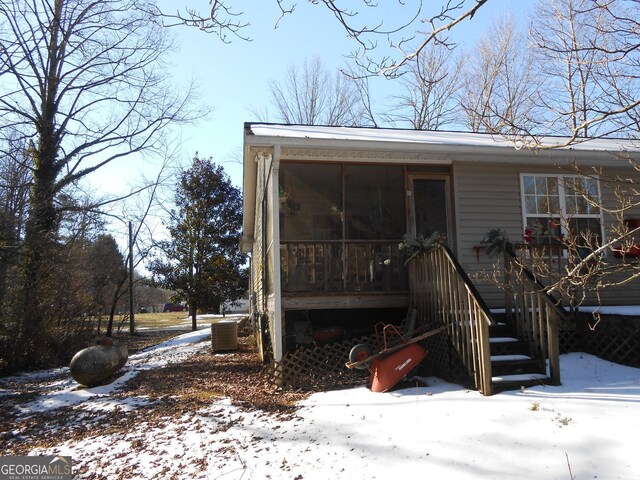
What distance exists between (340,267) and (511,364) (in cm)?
321

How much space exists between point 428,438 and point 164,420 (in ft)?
10.9

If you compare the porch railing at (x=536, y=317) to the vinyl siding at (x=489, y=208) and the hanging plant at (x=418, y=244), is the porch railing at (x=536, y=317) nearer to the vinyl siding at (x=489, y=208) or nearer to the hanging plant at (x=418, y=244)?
the hanging plant at (x=418, y=244)

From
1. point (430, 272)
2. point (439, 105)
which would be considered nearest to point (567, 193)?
point (430, 272)

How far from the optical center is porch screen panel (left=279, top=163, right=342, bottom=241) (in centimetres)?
852

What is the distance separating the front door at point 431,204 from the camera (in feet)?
28.7

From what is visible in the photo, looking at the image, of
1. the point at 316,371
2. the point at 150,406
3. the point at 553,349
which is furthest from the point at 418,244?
the point at 150,406

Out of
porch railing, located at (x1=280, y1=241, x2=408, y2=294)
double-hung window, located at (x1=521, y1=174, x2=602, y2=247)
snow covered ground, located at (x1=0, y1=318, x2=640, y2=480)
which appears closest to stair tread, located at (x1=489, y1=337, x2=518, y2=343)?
snow covered ground, located at (x1=0, y1=318, x2=640, y2=480)

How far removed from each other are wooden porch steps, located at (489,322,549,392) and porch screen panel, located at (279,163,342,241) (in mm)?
3276

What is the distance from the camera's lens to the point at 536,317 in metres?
6.23

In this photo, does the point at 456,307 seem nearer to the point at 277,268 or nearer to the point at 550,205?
the point at 277,268

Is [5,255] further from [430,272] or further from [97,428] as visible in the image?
[430,272]

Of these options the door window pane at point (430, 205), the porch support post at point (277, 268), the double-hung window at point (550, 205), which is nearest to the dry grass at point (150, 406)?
the porch support post at point (277, 268)

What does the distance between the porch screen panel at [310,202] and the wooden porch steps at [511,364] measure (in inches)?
129

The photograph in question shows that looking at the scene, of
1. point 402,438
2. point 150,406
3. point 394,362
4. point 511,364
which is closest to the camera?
point 402,438
